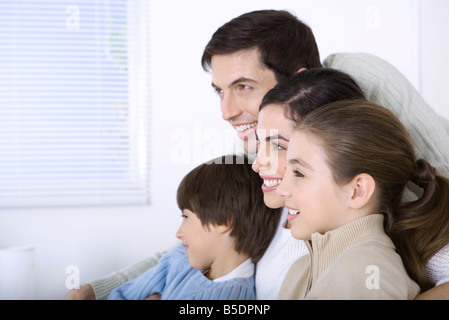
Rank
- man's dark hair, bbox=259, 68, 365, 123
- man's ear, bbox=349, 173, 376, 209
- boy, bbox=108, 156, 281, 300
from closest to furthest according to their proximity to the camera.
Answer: man's ear, bbox=349, 173, 376, 209, man's dark hair, bbox=259, 68, 365, 123, boy, bbox=108, 156, 281, 300

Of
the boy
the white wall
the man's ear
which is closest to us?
the man's ear

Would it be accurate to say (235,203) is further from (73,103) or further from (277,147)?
(73,103)

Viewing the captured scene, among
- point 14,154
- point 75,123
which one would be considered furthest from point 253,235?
point 14,154

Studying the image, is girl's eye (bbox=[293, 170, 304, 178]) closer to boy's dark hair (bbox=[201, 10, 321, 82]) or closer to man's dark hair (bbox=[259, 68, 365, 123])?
man's dark hair (bbox=[259, 68, 365, 123])

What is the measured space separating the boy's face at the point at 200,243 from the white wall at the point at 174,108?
131 cm

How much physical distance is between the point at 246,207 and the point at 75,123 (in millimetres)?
1644

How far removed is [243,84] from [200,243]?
49cm

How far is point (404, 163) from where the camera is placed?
101cm

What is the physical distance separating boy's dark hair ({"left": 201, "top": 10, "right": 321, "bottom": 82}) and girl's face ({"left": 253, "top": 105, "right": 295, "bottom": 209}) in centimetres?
32

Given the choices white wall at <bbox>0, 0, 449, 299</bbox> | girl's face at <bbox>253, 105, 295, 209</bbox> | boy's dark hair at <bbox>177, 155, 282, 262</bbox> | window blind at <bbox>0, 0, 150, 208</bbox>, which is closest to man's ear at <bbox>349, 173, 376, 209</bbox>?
girl's face at <bbox>253, 105, 295, 209</bbox>

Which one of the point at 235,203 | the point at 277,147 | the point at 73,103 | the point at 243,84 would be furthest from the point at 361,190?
the point at 73,103

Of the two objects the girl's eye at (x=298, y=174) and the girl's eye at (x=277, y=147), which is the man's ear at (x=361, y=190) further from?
the girl's eye at (x=277, y=147)

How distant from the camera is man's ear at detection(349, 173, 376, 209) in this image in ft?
3.16

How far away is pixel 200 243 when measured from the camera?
4.68 feet
